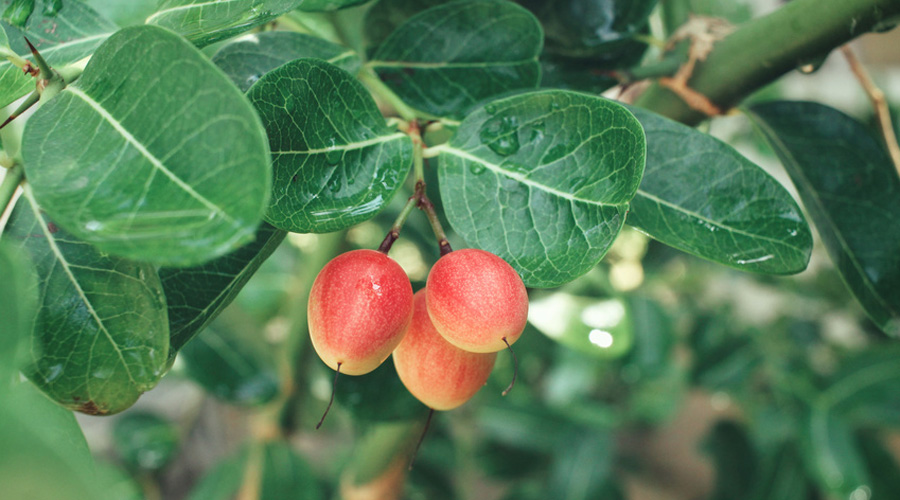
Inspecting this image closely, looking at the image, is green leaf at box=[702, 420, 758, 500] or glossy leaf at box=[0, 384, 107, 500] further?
green leaf at box=[702, 420, 758, 500]

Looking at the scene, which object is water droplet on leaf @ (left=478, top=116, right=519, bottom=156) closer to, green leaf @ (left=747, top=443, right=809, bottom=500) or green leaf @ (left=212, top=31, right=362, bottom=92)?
green leaf @ (left=212, top=31, right=362, bottom=92)

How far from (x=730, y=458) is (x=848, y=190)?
3.47ft

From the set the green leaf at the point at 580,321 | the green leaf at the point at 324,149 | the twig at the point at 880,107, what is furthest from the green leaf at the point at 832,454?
the green leaf at the point at 324,149

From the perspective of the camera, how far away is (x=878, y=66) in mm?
2549

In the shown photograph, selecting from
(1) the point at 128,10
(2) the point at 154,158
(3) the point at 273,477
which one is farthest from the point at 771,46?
(3) the point at 273,477

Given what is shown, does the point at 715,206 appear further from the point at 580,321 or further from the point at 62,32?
the point at 62,32

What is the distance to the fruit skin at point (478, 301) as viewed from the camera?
323mm

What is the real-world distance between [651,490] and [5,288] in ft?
6.42

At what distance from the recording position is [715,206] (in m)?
0.42

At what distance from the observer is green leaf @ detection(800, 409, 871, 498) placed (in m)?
1.04

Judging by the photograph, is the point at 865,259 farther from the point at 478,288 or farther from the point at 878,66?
the point at 878,66

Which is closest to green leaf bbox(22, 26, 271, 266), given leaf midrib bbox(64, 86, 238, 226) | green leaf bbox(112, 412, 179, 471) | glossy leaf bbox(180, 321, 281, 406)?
leaf midrib bbox(64, 86, 238, 226)

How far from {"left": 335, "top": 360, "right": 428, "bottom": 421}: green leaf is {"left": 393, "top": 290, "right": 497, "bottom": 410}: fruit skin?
9.1 inches

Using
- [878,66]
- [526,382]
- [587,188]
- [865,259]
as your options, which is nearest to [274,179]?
[587,188]
